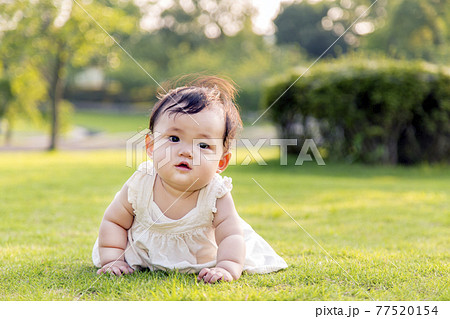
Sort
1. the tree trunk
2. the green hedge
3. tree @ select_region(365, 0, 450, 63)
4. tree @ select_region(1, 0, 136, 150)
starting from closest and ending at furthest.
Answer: the green hedge → tree @ select_region(1, 0, 136, 150) → the tree trunk → tree @ select_region(365, 0, 450, 63)

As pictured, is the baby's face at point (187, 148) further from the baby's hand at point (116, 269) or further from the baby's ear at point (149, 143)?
the baby's hand at point (116, 269)

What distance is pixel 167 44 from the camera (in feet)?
152

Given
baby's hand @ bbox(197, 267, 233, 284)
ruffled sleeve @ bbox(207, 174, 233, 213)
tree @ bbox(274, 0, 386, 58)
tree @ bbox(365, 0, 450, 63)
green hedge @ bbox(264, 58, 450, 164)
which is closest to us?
baby's hand @ bbox(197, 267, 233, 284)

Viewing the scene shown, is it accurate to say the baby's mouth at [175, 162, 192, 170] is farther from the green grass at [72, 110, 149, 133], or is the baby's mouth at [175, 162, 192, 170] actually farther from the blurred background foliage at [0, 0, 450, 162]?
the green grass at [72, 110, 149, 133]

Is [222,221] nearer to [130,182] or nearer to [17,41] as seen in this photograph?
[130,182]

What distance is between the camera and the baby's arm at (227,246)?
244cm

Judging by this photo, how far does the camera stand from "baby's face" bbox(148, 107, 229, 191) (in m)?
2.56

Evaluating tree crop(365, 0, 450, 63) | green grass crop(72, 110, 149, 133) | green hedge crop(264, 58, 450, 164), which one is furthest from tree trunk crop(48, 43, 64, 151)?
tree crop(365, 0, 450, 63)

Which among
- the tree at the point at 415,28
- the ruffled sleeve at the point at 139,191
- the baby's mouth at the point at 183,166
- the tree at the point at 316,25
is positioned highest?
the tree at the point at 316,25

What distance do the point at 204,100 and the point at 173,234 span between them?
765 millimetres

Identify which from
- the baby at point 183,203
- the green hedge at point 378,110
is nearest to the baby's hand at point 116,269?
the baby at point 183,203

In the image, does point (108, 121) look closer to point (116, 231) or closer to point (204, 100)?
point (116, 231)

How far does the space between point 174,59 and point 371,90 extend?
3564 cm

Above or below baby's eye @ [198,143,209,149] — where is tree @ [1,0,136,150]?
above
